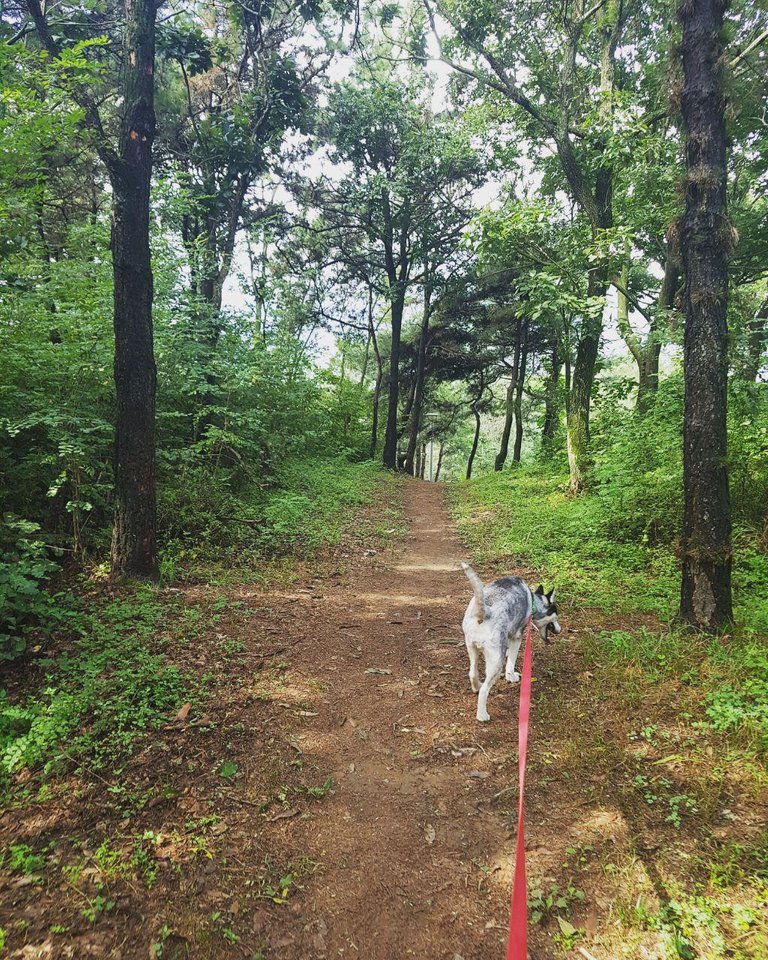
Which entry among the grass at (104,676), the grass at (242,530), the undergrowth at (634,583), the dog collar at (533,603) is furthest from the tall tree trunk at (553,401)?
the grass at (104,676)

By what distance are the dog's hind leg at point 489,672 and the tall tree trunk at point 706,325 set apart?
2.31m

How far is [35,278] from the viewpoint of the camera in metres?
7.11

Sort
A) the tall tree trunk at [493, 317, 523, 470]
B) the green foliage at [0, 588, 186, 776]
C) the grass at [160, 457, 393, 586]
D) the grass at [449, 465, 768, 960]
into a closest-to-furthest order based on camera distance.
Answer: the grass at [449, 465, 768, 960] < the green foliage at [0, 588, 186, 776] < the grass at [160, 457, 393, 586] < the tall tree trunk at [493, 317, 523, 470]

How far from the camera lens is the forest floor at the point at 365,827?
234 centimetres

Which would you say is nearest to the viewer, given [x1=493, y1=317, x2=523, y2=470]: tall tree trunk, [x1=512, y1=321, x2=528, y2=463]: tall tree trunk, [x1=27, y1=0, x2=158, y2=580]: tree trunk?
[x1=27, y1=0, x2=158, y2=580]: tree trunk

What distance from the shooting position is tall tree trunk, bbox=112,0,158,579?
5.64m

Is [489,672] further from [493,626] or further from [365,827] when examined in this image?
[365,827]

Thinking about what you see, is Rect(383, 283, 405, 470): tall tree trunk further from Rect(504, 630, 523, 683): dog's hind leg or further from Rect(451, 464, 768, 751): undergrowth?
Rect(504, 630, 523, 683): dog's hind leg

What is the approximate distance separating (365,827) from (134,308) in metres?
5.74

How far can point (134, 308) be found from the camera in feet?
19.0

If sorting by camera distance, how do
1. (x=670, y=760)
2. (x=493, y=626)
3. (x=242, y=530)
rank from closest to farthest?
(x=670, y=760), (x=493, y=626), (x=242, y=530)

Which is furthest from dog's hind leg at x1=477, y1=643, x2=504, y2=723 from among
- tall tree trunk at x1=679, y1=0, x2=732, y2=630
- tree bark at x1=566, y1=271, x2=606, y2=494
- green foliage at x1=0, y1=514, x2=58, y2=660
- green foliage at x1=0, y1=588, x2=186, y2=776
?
tree bark at x1=566, y1=271, x2=606, y2=494

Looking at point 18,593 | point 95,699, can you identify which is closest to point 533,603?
point 95,699

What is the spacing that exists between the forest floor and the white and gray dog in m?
0.27
